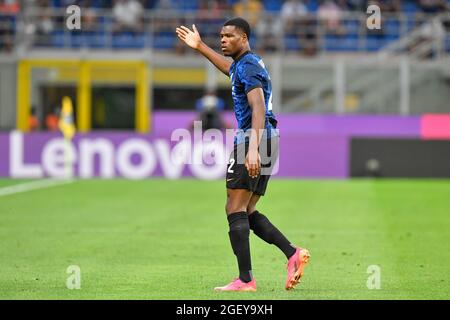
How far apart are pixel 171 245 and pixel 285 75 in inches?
825

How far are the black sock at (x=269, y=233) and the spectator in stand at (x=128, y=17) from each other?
25.0 m

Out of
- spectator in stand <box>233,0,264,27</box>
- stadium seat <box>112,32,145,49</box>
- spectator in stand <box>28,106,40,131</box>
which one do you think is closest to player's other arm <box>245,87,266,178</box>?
spectator in stand <box>233,0,264,27</box>

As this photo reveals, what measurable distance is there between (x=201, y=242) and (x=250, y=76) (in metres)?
5.12

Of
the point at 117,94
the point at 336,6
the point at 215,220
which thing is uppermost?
the point at 336,6

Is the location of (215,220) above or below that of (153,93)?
below

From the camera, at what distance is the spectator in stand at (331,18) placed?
33.3 meters

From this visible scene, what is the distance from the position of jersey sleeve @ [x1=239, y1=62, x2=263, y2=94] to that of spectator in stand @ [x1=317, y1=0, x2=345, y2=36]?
962 inches

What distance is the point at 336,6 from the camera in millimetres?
34594

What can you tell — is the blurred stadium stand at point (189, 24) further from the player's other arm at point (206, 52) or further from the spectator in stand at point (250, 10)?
the player's other arm at point (206, 52)

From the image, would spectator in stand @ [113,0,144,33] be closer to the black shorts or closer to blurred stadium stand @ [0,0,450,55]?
blurred stadium stand @ [0,0,450,55]

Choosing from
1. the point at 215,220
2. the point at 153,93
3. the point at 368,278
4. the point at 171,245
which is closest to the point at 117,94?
the point at 153,93

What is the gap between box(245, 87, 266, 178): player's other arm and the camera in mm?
8761
